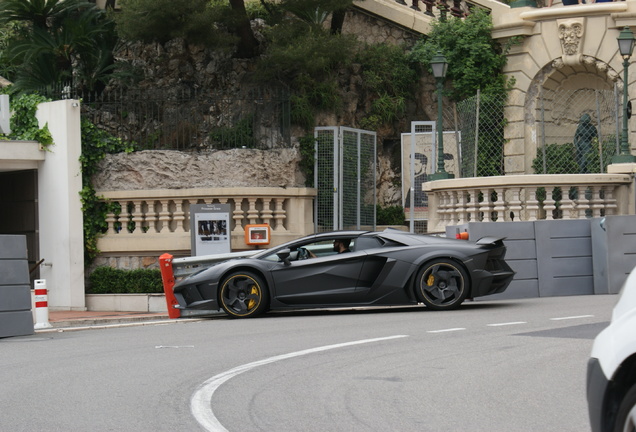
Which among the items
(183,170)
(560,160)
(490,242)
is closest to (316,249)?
(490,242)

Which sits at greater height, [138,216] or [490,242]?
[138,216]

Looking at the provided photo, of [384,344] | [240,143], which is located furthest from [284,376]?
[240,143]

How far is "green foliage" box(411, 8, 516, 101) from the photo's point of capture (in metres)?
25.8

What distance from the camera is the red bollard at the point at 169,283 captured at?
16.5m

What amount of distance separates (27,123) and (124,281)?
390 cm

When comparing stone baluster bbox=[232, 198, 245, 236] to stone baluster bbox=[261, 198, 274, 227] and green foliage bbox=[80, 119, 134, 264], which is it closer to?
stone baluster bbox=[261, 198, 274, 227]

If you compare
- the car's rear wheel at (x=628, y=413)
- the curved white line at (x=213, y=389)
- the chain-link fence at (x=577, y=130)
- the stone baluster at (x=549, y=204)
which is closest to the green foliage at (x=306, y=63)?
the chain-link fence at (x=577, y=130)

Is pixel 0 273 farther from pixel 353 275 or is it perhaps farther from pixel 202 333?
pixel 353 275

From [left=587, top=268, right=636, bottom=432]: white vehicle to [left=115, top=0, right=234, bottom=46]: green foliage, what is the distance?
19.7 metres

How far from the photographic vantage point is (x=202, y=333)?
1322cm

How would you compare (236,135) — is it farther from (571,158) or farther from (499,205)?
(571,158)

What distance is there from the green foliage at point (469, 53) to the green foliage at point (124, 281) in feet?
29.0

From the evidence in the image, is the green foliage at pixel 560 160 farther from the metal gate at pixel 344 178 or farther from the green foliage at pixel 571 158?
the metal gate at pixel 344 178

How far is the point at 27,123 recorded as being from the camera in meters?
22.0
